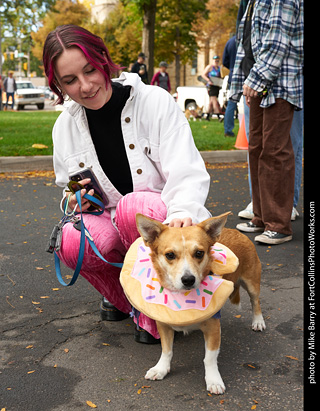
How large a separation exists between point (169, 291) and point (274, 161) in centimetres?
275

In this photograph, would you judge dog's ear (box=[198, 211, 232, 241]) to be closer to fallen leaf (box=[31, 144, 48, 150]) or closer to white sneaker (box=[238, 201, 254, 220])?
white sneaker (box=[238, 201, 254, 220])

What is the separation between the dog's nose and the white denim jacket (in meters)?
0.48

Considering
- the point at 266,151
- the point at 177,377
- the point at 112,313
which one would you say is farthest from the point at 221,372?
the point at 266,151

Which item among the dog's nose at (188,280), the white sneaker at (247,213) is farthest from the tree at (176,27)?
the dog's nose at (188,280)

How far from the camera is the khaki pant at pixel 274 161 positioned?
484cm

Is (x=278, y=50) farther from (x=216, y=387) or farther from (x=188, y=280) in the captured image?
(x=216, y=387)

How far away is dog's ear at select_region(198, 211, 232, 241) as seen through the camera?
246cm

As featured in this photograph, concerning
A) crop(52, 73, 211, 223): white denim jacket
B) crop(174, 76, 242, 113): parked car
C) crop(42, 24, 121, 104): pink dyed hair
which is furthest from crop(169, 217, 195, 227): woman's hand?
crop(174, 76, 242, 113): parked car

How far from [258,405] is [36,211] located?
438cm

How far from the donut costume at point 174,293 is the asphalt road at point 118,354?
399mm

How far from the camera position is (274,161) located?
4938mm

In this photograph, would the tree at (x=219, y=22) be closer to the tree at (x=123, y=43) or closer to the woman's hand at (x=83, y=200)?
the tree at (x=123, y=43)

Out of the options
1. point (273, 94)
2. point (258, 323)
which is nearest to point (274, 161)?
point (273, 94)
